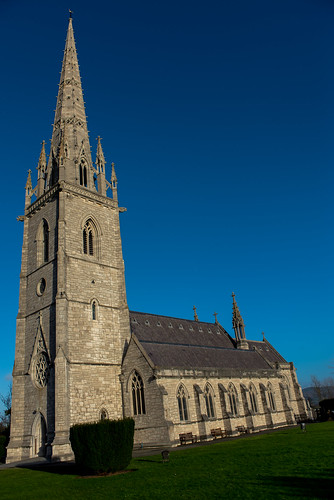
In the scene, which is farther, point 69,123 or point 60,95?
point 60,95

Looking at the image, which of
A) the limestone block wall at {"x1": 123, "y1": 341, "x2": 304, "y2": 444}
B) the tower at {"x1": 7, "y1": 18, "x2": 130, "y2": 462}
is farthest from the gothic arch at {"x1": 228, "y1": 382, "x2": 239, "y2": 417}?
the tower at {"x1": 7, "y1": 18, "x2": 130, "y2": 462}

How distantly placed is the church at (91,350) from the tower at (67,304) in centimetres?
9

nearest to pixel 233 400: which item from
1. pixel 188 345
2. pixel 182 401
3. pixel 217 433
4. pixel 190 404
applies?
pixel 217 433

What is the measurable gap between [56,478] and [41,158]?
98.6 feet

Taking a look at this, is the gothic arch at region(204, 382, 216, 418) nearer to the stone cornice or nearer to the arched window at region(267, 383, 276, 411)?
the arched window at region(267, 383, 276, 411)

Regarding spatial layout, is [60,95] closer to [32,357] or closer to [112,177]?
[112,177]

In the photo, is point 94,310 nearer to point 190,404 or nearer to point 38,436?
point 38,436

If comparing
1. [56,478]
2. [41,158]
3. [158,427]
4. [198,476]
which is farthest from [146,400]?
[41,158]

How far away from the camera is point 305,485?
10.6m

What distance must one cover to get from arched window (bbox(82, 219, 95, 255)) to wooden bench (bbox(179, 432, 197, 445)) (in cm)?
1624

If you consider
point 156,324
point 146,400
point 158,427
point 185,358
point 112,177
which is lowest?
point 158,427

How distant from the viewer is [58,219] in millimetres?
32406

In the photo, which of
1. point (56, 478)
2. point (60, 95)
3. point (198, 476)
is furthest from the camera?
point (60, 95)

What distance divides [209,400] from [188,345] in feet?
19.5
